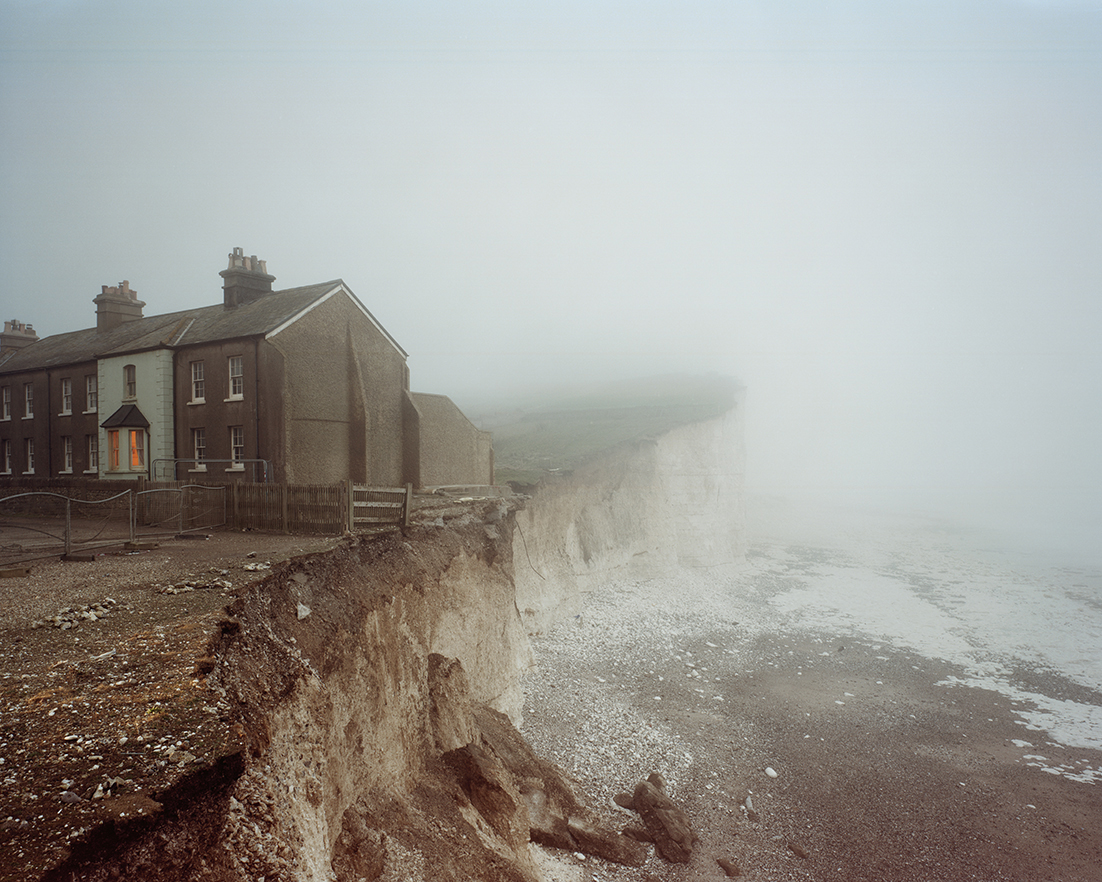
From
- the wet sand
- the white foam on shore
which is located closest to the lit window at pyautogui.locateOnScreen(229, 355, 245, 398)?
the wet sand

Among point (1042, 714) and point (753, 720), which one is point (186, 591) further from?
point (1042, 714)

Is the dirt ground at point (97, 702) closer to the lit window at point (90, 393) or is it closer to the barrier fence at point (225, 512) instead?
the barrier fence at point (225, 512)

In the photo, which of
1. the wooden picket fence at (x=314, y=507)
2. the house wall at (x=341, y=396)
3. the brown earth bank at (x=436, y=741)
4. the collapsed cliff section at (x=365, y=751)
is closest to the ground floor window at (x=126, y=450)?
the house wall at (x=341, y=396)

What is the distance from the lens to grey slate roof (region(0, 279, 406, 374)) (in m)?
24.0

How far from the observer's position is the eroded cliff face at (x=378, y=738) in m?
5.19

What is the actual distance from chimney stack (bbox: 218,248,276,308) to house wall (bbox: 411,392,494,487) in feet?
28.4

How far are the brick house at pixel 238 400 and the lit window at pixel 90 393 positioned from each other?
139 millimetres

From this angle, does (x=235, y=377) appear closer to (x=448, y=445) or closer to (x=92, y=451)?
(x=448, y=445)

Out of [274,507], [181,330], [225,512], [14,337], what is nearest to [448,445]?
[181,330]

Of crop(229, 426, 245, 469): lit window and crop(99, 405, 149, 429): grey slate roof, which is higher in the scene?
crop(99, 405, 149, 429): grey slate roof

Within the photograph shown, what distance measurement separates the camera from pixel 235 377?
77.4 ft

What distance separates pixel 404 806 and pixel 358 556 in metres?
4.96

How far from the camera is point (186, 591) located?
31.2 ft

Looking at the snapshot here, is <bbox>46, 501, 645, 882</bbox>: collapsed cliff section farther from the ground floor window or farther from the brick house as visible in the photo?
the ground floor window
